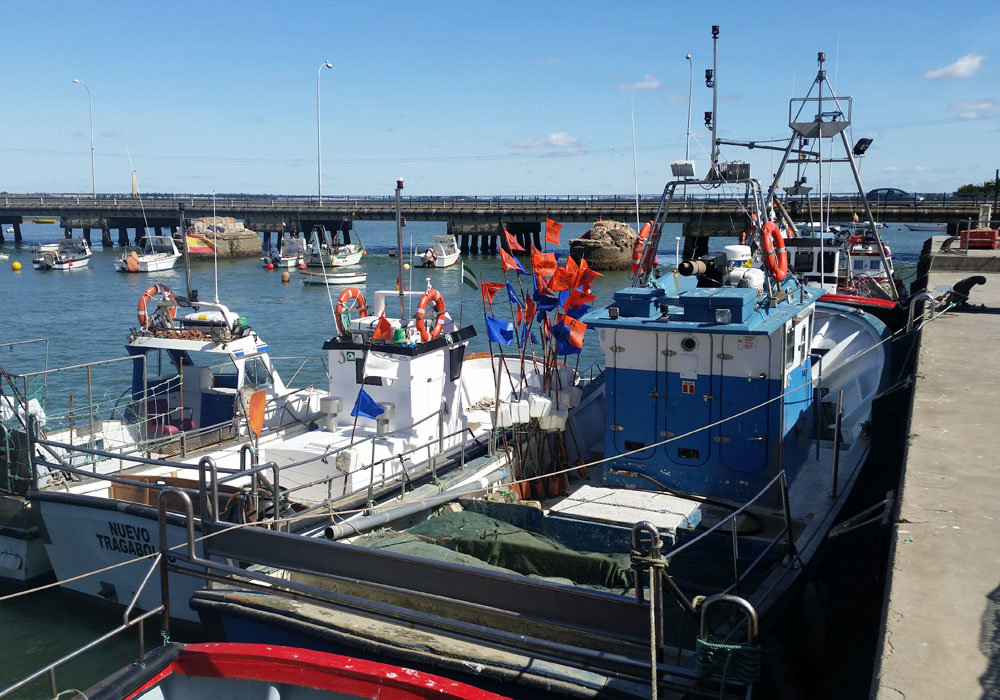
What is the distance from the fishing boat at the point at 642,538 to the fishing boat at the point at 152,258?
55319mm

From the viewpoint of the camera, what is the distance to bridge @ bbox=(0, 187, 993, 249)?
60975mm

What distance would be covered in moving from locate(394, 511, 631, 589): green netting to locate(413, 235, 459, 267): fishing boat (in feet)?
189

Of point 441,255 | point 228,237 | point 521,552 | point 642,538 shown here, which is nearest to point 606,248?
point 441,255

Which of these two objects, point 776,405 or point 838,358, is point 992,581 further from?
point 838,358

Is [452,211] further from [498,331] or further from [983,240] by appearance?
[498,331]

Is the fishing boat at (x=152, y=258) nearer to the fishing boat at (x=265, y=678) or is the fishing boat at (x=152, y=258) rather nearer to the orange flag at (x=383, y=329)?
the orange flag at (x=383, y=329)

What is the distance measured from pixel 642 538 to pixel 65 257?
66799 mm

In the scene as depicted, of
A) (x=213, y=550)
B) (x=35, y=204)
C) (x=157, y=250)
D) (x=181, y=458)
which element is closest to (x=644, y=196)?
(x=157, y=250)

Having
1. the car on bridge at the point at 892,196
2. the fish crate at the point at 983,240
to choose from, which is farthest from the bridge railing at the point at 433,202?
the fish crate at the point at 983,240

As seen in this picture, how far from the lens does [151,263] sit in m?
61.9

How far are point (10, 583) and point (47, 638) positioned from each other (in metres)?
1.32

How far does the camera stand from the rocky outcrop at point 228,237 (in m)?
72.8

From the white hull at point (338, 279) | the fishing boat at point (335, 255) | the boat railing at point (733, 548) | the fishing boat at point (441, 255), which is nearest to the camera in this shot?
the boat railing at point (733, 548)

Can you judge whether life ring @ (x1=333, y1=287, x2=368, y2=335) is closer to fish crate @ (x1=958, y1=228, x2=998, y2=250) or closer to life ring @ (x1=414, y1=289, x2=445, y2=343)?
life ring @ (x1=414, y1=289, x2=445, y2=343)
